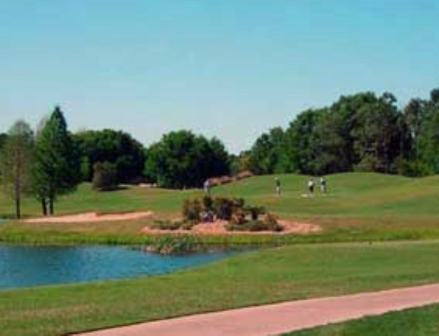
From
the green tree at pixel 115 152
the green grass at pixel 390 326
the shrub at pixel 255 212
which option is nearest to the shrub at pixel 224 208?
the shrub at pixel 255 212

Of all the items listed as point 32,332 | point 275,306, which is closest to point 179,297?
point 275,306

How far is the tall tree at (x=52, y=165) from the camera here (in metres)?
72.1

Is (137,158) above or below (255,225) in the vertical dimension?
above

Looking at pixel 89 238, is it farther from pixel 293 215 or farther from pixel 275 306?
pixel 275 306

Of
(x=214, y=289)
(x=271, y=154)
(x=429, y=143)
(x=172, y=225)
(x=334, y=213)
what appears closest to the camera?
(x=214, y=289)

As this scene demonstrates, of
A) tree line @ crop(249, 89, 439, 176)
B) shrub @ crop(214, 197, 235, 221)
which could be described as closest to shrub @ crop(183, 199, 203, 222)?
shrub @ crop(214, 197, 235, 221)

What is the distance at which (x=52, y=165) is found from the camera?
72750mm

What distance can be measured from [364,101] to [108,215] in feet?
233

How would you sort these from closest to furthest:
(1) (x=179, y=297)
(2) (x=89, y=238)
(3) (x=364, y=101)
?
(1) (x=179, y=297), (2) (x=89, y=238), (3) (x=364, y=101)

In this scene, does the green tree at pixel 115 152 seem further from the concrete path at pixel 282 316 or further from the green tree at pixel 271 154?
the concrete path at pixel 282 316

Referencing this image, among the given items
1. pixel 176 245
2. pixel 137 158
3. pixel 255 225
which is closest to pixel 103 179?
pixel 137 158

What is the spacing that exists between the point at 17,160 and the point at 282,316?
5768cm

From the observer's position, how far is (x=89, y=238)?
49969mm

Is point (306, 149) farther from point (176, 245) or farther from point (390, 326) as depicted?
point (390, 326)
